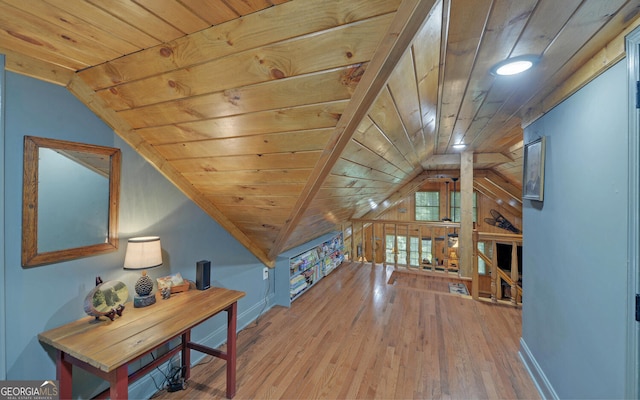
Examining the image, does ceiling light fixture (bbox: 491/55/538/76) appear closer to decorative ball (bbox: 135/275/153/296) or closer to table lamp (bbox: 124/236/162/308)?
table lamp (bbox: 124/236/162/308)

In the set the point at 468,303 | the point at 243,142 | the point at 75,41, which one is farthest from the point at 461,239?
the point at 75,41

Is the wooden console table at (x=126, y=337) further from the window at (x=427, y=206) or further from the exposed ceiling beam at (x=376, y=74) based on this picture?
the window at (x=427, y=206)

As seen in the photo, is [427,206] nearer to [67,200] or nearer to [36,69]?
[67,200]

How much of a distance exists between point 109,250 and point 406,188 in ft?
17.8

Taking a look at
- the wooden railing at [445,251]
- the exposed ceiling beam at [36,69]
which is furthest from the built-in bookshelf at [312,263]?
the exposed ceiling beam at [36,69]

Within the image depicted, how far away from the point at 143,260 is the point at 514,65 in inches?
87.3

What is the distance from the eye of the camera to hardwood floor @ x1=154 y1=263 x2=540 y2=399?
1.65m

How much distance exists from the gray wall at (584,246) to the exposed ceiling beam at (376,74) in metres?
0.94

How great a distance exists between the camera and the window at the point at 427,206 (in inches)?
296

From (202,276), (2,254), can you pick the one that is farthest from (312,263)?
(2,254)

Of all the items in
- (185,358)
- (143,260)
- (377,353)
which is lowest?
(377,353)

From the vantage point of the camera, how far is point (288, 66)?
0.94 metres

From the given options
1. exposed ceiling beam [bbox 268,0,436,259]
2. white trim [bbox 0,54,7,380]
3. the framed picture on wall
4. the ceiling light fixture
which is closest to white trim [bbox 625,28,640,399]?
the ceiling light fixture

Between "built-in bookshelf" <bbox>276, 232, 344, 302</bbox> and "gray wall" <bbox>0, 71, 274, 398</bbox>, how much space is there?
135 centimetres
